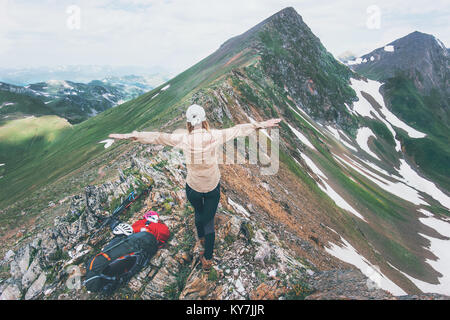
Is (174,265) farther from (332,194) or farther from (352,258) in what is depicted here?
(332,194)

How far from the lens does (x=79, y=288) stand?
285 inches

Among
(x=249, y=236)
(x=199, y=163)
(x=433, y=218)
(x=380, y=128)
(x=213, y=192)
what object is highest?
(x=199, y=163)

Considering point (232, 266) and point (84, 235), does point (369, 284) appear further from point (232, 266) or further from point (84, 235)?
point (84, 235)

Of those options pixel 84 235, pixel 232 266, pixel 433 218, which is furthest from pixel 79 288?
pixel 433 218

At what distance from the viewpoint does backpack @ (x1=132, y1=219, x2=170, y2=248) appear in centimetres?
823

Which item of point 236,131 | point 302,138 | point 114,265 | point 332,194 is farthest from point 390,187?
point 114,265

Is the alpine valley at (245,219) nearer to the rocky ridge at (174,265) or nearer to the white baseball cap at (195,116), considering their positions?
the rocky ridge at (174,265)

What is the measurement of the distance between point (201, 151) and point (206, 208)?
73.7 inches

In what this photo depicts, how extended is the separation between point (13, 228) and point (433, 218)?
283 feet

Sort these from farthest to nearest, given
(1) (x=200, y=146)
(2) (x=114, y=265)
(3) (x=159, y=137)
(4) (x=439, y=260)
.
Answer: (4) (x=439, y=260) → (2) (x=114, y=265) → (3) (x=159, y=137) → (1) (x=200, y=146)

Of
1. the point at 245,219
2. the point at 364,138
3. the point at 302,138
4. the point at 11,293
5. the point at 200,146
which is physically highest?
the point at 200,146

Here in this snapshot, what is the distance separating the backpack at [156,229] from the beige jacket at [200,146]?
9.49 ft

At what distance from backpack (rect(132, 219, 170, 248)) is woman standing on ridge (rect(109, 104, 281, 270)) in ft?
6.21

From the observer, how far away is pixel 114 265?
22.9 feet
